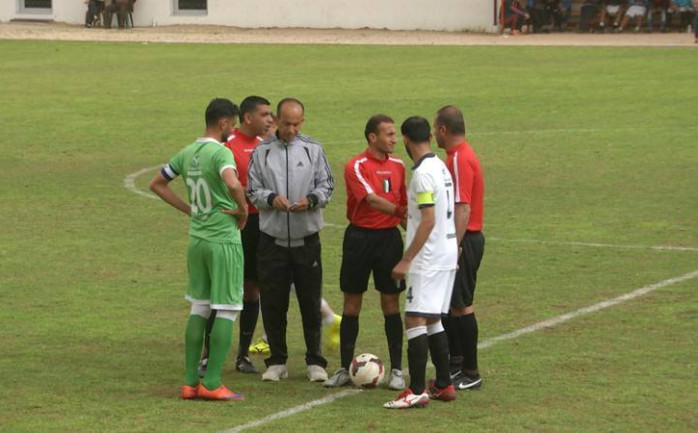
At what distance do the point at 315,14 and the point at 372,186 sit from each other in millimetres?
42284

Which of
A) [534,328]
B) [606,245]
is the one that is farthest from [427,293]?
[606,245]

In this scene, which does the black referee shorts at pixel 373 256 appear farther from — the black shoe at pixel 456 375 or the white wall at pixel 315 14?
the white wall at pixel 315 14

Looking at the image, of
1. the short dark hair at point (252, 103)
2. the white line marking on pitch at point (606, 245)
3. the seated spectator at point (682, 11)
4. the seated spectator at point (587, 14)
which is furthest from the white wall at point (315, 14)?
the short dark hair at point (252, 103)

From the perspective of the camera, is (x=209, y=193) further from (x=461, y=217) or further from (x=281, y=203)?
(x=461, y=217)

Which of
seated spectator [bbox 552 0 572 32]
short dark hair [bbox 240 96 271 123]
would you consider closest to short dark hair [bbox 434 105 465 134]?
short dark hair [bbox 240 96 271 123]

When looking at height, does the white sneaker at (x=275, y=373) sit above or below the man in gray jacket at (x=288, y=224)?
below

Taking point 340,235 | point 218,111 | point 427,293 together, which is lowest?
point 340,235

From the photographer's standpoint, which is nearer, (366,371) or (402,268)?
(402,268)

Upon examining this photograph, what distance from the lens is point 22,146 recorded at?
Answer: 1009 inches

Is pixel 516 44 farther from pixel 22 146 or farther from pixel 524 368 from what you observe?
pixel 524 368

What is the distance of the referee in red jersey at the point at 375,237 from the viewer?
10695mm

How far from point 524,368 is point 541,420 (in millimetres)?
1505

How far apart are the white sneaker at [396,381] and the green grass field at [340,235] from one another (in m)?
0.14

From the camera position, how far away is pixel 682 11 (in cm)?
4866
